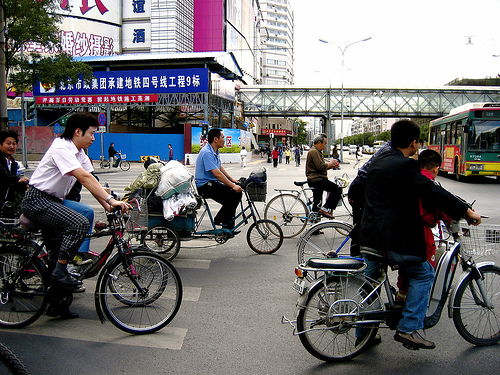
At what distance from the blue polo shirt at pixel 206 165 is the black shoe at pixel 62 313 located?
8.35ft

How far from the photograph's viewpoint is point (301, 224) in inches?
282

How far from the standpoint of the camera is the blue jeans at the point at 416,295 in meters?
3.02

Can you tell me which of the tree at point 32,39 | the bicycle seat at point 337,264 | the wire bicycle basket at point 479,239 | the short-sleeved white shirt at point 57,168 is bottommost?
the bicycle seat at point 337,264

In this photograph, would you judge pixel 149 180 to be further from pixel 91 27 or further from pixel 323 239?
pixel 91 27

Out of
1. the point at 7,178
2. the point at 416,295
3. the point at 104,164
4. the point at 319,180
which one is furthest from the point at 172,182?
the point at 104,164

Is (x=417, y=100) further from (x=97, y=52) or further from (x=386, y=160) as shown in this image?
(x=386, y=160)

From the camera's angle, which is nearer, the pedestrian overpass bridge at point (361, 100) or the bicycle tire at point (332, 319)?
the bicycle tire at point (332, 319)

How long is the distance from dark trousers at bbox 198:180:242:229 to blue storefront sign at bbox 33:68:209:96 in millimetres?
28078

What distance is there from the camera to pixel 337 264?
3018mm

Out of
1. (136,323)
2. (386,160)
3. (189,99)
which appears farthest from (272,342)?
(189,99)

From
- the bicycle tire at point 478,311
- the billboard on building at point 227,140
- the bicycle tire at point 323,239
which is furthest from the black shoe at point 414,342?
the billboard on building at point 227,140

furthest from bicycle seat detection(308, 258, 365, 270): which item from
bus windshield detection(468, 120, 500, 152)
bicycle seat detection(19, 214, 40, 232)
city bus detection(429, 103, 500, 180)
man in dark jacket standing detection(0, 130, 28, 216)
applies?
bus windshield detection(468, 120, 500, 152)

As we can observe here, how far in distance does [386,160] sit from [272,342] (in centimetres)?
169

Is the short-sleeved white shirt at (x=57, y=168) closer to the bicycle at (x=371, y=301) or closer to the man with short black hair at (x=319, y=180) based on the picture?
the bicycle at (x=371, y=301)
